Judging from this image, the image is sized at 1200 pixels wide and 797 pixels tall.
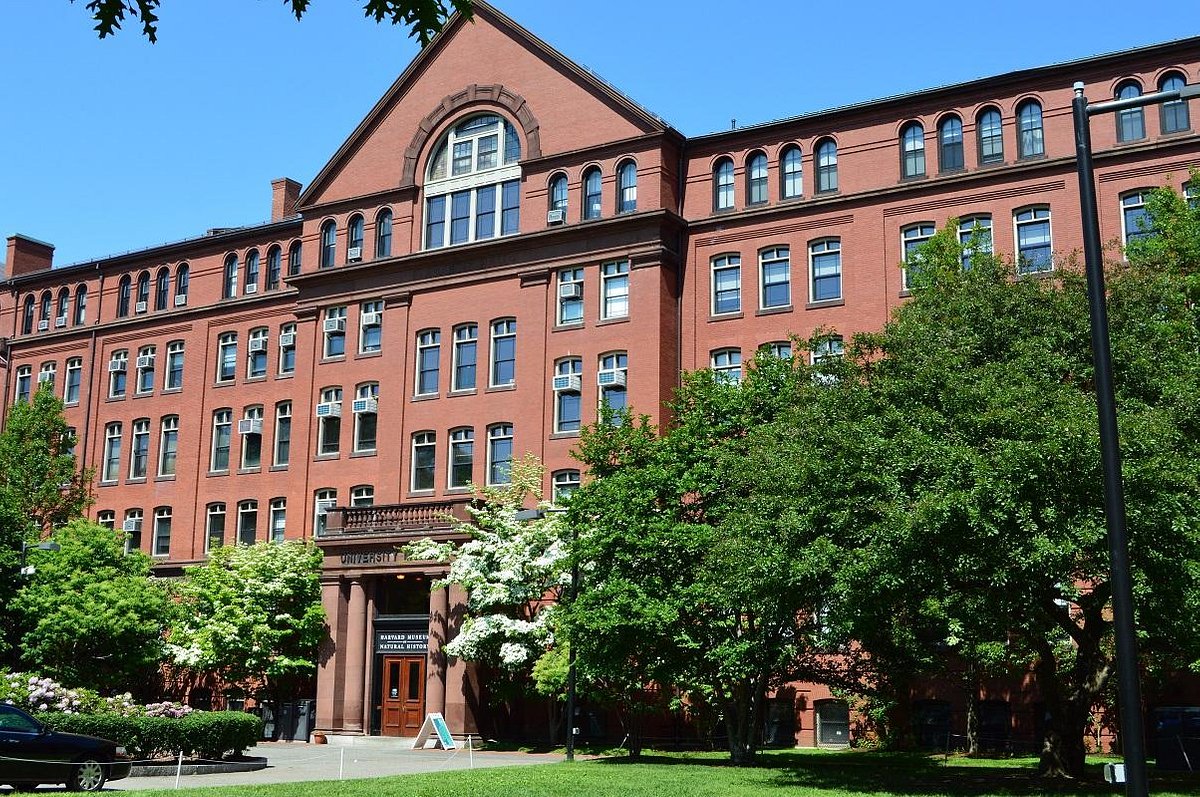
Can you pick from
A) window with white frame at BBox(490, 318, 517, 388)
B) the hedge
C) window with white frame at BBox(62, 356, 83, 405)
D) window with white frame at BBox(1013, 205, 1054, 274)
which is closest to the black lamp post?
the hedge

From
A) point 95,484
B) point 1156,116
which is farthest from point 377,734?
point 1156,116

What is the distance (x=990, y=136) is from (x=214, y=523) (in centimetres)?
3279

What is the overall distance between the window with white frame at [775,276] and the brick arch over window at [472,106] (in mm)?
9081

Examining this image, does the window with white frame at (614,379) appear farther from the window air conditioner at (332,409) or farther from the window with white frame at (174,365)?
the window with white frame at (174,365)

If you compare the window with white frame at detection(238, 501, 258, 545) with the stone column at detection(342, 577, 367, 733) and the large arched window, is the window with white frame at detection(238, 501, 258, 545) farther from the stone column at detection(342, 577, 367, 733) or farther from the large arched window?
the large arched window

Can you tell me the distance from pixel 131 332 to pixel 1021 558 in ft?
149

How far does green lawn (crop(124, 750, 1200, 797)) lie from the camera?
848 inches

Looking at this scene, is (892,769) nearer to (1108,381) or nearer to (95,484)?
(1108,381)

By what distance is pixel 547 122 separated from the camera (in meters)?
46.0

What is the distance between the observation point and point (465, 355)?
46156 mm

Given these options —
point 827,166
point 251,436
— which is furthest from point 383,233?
point 827,166

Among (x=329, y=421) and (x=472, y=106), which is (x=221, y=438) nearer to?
(x=329, y=421)

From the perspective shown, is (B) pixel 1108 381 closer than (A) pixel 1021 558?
Yes

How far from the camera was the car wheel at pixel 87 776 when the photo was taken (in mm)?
22922
